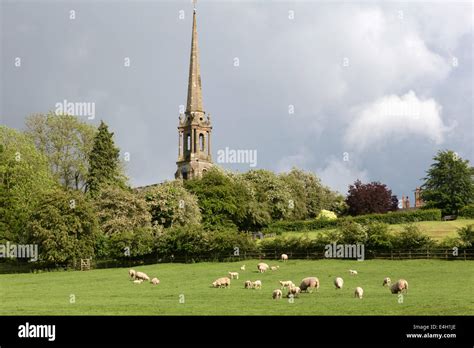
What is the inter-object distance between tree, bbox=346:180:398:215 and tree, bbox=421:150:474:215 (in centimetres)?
613

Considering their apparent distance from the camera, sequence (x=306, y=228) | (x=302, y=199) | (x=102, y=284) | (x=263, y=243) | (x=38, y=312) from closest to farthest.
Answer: (x=38, y=312), (x=102, y=284), (x=263, y=243), (x=306, y=228), (x=302, y=199)

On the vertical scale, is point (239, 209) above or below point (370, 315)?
above

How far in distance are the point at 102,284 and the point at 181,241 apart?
1999 cm

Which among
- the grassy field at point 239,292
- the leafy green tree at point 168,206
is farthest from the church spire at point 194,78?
the grassy field at point 239,292

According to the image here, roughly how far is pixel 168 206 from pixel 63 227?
19.2m

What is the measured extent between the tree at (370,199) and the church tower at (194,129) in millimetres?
38370

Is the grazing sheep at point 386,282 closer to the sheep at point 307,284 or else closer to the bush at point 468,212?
the sheep at point 307,284

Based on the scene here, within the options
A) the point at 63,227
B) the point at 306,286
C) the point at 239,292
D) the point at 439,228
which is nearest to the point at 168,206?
the point at 63,227

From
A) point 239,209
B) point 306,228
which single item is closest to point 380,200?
point 306,228

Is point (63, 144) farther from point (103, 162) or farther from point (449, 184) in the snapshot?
point (449, 184)

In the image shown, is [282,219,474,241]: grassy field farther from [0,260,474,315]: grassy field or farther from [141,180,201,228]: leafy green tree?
[0,260,474,315]: grassy field

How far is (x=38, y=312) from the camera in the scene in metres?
28.6

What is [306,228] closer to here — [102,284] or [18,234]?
[18,234]

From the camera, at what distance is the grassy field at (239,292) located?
28.4 meters
